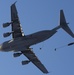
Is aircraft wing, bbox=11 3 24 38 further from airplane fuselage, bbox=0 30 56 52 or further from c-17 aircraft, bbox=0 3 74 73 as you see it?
airplane fuselage, bbox=0 30 56 52

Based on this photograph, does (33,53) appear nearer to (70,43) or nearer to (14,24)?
(14,24)

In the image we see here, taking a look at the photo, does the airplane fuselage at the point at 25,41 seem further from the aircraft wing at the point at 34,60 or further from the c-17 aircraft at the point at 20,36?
the aircraft wing at the point at 34,60

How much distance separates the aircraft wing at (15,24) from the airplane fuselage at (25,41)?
6.48ft

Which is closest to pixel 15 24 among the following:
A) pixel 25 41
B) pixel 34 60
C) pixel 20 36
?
pixel 20 36

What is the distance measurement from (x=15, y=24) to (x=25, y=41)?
5.42 meters

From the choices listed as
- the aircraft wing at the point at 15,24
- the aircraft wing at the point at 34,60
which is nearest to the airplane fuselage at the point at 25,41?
the aircraft wing at the point at 15,24

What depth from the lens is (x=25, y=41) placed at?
313ft

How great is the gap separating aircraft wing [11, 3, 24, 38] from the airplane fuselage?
77.8 inches

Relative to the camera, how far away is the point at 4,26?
96438 millimetres

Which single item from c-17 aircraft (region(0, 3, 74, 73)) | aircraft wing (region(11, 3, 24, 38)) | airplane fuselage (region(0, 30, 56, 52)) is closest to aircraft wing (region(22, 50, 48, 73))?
c-17 aircraft (region(0, 3, 74, 73))

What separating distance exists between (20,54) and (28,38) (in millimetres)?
8896

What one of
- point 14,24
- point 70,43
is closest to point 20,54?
point 14,24

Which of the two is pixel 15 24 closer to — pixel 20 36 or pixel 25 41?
pixel 20 36

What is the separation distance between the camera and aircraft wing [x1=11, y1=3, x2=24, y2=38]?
94100mm
